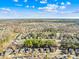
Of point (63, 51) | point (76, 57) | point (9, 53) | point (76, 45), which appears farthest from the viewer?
point (76, 45)

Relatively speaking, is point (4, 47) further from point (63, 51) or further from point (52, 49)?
point (63, 51)

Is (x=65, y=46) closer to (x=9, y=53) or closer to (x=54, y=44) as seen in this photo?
(x=54, y=44)

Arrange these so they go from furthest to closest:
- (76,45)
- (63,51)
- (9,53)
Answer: (76,45) < (63,51) < (9,53)

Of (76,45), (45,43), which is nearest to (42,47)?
(45,43)

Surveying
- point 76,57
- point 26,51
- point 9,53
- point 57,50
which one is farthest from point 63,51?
point 9,53

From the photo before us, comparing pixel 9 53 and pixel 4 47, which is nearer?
pixel 9 53

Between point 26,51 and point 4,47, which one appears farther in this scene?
point 4,47

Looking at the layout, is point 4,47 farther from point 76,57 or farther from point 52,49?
point 76,57

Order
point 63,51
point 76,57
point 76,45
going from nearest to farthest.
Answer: point 76,57 < point 63,51 < point 76,45
